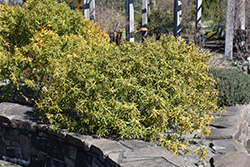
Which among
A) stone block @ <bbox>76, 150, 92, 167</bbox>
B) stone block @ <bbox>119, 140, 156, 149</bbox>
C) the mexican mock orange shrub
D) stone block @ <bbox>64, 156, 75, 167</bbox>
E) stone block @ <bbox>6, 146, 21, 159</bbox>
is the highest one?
the mexican mock orange shrub

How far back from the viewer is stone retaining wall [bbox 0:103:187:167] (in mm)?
2494

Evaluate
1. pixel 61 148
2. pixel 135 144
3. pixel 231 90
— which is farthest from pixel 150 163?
pixel 231 90

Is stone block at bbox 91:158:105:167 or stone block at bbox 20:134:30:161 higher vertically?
stone block at bbox 91:158:105:167

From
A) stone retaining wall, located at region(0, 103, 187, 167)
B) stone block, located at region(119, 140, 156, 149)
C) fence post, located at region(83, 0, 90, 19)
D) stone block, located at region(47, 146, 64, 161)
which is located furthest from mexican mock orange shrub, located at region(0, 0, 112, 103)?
fence post, located at region(83, 0, 90, 19)

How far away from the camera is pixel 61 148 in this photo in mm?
3123

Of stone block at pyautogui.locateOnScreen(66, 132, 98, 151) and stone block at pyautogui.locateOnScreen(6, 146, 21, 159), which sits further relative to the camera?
stone block at pyautogui.locateOnScreen(6, 146, 21, 159)

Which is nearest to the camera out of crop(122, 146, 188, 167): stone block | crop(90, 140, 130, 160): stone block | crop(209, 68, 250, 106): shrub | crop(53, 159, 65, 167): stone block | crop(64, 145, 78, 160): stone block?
crop(122, 146, 188, 167): stone block

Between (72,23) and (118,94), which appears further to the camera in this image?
(72,23)

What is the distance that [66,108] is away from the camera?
126 inches

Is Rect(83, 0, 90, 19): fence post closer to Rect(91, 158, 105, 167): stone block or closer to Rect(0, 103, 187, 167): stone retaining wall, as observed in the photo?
Rect(0, 103, 187, 167): stone retaining wall

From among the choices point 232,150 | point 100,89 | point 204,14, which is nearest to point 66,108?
point 100,89

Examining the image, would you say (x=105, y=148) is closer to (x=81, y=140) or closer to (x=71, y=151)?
(x=81, y=140)

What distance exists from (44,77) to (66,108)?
1.34m

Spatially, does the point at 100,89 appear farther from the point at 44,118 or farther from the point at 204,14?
the point at 204,14
